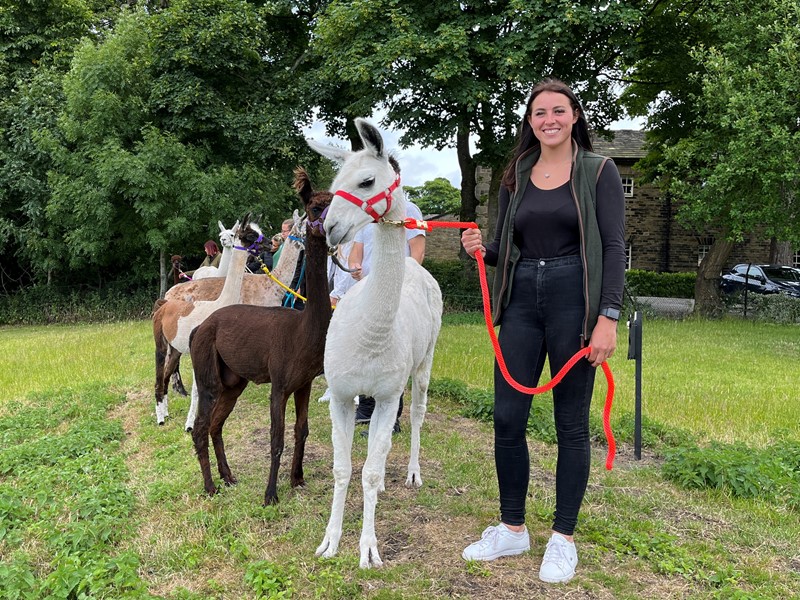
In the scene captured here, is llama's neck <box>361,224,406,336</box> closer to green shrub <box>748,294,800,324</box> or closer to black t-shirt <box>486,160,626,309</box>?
black t-shirt <box>486,160,626,309</box>

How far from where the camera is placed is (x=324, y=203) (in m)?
A: 3.83

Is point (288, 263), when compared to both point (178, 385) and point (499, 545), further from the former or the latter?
point (499, 545)

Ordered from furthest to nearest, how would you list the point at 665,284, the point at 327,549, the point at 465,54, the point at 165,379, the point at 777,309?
the point at 665,284
the point at 777,309
the point at 465,54
the point at 165,379
the point at 327,549

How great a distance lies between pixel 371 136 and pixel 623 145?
109 feet

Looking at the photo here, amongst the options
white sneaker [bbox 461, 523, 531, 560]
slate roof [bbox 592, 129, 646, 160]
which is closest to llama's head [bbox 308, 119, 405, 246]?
white sneaker [bbox 461, 523, 531, 560]

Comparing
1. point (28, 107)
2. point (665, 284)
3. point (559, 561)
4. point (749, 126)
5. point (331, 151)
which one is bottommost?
point (665, 284)

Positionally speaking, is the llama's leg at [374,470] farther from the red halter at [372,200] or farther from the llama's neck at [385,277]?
the red halter at [372,200]

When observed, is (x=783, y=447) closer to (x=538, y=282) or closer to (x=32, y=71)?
(x=538, y=282)

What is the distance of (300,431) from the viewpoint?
4.15 m

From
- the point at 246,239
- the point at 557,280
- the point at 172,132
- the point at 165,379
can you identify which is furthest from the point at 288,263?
the point at 172,132

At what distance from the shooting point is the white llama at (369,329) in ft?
9.68

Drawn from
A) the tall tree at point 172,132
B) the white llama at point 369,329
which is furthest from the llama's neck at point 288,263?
the tall tree at point 172,132

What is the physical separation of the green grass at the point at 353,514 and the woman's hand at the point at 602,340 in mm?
1244

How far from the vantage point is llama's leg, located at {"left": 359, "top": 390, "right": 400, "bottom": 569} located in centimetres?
325
